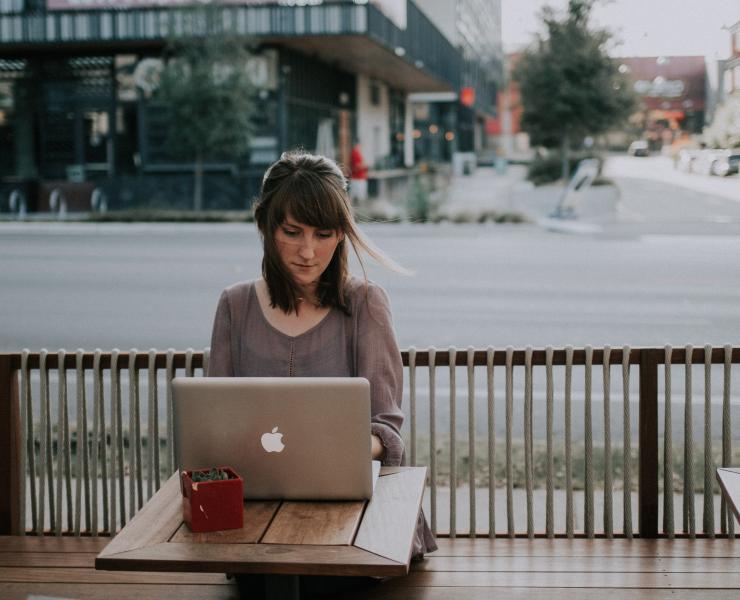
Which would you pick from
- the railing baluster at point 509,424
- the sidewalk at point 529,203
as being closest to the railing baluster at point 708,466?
the railing baluster at point 509,424

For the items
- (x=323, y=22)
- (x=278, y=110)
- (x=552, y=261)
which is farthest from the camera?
(x=278, y=110)

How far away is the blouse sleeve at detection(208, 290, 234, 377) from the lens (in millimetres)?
3129

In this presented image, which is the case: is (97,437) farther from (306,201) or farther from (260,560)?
(260,560)

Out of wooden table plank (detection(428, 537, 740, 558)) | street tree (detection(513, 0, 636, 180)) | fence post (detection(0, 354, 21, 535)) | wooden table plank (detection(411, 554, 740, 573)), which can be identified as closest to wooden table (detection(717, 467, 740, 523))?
wooden table plank (detection(411, 554, 740, 573))

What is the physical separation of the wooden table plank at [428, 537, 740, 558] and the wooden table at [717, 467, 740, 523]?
2.63ft

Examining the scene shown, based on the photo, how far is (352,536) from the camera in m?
2.33

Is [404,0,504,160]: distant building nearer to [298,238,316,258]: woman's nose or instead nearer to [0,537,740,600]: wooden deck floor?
[0,537,740,600]: wooden deck floor

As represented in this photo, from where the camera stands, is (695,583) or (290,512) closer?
(290,512)

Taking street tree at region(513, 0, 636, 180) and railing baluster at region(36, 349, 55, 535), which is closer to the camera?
railing baluster at region(36, 349, 55, 535)

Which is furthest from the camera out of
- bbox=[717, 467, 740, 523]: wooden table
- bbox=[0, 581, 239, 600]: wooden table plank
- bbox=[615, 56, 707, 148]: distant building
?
bbox=[615, 56, 707, 148]: distant building

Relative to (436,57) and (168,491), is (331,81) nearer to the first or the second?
(436,57)

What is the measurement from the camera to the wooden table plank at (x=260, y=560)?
2.21 meters

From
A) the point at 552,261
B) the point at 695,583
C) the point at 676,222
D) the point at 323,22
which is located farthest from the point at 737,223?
the point at 695,583

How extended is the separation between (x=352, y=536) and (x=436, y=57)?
36.1 m
